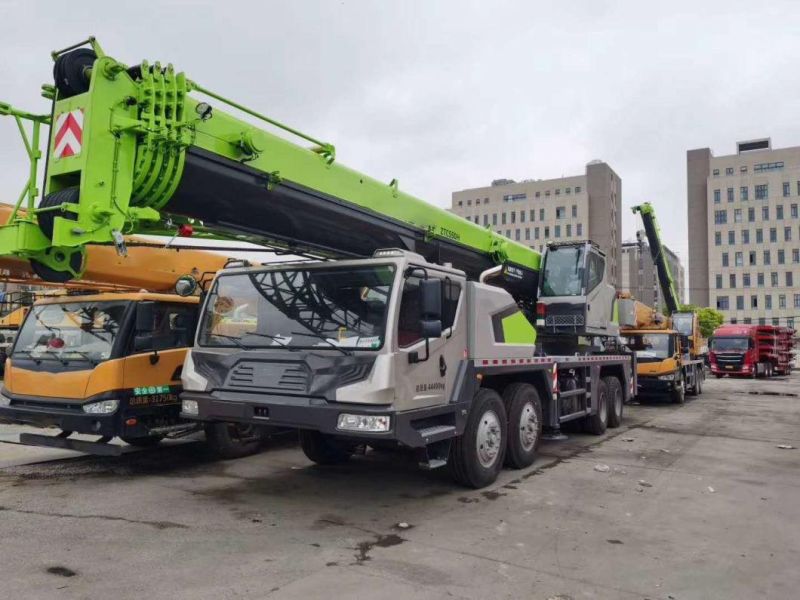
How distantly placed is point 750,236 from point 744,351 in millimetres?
68525

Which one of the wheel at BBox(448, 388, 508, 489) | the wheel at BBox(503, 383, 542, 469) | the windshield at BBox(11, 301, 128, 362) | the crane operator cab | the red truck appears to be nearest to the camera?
the wheel at BBox(448, 388, 508, 489)

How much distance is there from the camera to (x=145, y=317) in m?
7.13

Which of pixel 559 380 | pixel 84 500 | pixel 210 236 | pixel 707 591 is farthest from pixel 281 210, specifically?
pixel 559 380

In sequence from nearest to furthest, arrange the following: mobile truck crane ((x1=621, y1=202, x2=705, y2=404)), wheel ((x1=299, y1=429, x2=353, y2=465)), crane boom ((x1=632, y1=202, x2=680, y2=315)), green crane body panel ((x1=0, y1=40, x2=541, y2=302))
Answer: green crane body panel ((x1=0, y1=40, x2=541, y2=302)), wheel ((x1=299, y1=429, x2=353, y2=465)), mobile truck crane ((x1=621, y1=202, x2=705, y2=404)), crane boom ((x1=632, y1=202, x2=680, y2=315))

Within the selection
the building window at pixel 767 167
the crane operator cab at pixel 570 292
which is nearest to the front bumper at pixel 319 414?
the crane operator cab at pixel 570 292

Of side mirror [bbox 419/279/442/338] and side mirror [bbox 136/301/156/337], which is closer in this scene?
side mirror [bbox 419/279/442/338]

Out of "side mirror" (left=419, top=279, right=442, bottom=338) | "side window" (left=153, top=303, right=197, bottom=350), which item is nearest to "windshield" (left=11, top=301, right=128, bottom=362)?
"side window" (left=153, top=303, right=197, bottom=350)

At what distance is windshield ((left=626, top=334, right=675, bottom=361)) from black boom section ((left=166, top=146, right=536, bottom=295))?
12.1 meters

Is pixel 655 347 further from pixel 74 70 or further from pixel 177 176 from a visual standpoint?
pixel 74 70

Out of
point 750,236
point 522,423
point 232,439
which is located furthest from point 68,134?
point 750,236

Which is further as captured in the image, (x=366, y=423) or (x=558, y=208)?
(x=558, y=208)

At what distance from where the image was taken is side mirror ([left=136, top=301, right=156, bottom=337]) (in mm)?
7082

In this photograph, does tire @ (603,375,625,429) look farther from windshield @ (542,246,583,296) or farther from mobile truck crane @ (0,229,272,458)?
mobile truck crane @ (0,229,272,458)

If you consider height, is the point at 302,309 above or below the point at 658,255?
below
